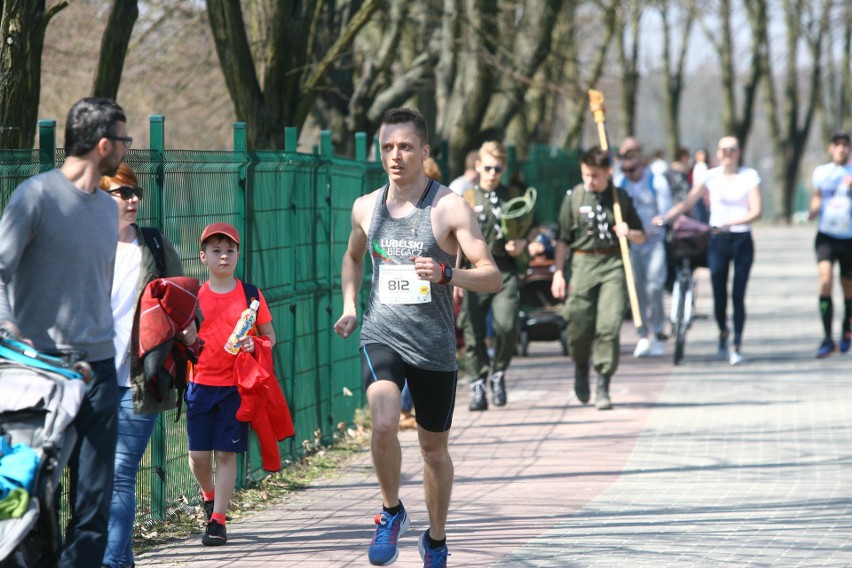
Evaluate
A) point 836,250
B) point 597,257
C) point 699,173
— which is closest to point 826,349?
point 836,250

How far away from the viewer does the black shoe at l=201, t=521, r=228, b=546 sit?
24.1 feet

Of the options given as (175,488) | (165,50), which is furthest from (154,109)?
(175,488)

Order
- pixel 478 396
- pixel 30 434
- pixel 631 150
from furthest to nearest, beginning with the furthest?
pixel 631 150 < pixel 478 396 < pixel 30 434

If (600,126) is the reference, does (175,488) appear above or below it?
below

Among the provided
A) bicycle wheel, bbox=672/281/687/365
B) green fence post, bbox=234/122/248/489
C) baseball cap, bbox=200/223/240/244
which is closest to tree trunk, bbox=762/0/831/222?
bicycle wheel, bbox=672/281/687/365

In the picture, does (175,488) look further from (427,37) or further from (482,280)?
(427,37)

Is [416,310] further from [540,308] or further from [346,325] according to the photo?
[540,308]

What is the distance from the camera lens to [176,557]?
7.07m

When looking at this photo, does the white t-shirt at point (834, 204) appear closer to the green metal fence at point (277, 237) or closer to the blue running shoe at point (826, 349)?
the blue running shoe at point (826, 349)

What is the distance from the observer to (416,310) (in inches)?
260

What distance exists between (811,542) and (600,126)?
20.9 feet

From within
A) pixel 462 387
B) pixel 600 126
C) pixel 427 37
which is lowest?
pixel 462 387

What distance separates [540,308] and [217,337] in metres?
8.63

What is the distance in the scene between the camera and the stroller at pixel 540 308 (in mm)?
15484
